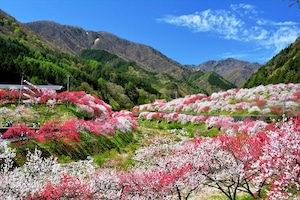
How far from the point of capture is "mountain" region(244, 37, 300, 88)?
130 metres

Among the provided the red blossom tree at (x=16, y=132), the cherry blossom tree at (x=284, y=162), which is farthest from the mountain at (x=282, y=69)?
the cherry blossom tree at (x=284, y=162)

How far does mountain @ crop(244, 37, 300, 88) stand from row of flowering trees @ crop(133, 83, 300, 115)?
66.5 m

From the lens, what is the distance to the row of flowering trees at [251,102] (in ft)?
163

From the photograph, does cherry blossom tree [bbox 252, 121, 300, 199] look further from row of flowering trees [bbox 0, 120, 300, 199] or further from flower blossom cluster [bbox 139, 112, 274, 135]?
flower blossom cluster [bbox 139, 112, 274, 135]

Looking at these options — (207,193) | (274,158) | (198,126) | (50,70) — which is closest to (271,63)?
(50,70)

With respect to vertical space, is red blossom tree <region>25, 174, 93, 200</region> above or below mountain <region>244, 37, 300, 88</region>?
below

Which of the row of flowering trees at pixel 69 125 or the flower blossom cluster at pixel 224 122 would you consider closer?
the row of flowering trees at pixel 69 125

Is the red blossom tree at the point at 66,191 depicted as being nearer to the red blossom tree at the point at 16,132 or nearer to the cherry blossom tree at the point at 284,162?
the cherry blossom tree at the point at 284,162

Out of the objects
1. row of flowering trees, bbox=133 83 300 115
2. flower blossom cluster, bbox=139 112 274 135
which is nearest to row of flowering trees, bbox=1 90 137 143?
flower blossom cluster, bbox=139 112 274 135

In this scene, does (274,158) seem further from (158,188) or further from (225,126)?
(225,126)

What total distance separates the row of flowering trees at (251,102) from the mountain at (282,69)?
218ft

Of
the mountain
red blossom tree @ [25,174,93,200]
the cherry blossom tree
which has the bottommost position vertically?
red blossom tree @ [25,174,93,200]

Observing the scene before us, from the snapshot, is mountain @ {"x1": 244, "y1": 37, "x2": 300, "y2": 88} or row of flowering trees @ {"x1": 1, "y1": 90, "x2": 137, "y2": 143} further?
mountain @ {"x1": 244, "y1": 37, "x2": 300, "y2": 88}

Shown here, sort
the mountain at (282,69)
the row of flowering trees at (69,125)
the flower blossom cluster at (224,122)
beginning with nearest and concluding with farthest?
the row of flowering trees at (69,125)
the flower blossom cluster at (224,122)
the mountain at (282,69)
